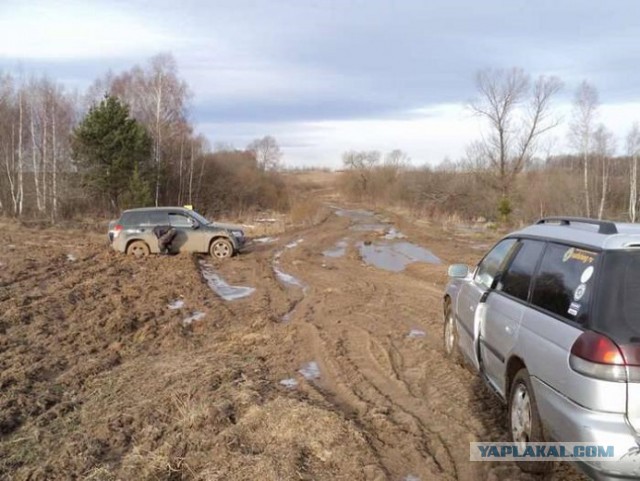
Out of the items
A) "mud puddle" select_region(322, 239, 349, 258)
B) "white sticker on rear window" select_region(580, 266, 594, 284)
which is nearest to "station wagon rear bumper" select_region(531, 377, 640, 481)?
"white sticker on rear window" select_region(580, 266, 594, 284)

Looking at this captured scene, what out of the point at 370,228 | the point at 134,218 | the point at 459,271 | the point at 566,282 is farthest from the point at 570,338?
the point at 370,228

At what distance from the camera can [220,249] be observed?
18047 mm

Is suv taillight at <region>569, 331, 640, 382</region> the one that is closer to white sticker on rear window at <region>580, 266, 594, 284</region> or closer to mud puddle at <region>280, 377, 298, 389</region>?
white sticker on rear window at <region>580, 266, 594, 284</region>

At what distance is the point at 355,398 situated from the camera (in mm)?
5609

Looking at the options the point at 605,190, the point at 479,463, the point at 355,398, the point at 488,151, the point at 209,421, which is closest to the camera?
the point at 479,463

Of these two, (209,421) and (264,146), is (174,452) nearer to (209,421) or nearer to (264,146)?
(209,421)

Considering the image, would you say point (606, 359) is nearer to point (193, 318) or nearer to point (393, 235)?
point (193, 318)

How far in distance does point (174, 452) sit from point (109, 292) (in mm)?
8238

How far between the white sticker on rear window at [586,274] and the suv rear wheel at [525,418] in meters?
0.80

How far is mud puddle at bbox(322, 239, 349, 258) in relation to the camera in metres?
20.2

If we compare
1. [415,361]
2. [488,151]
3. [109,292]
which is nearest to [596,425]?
[415,361]

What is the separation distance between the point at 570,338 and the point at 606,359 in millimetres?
281

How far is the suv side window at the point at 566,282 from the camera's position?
11.3 ft

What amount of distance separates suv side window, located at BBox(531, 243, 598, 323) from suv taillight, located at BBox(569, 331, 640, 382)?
0.21 metres
